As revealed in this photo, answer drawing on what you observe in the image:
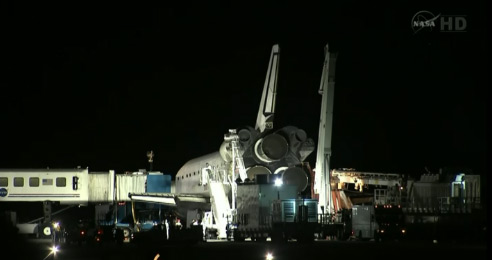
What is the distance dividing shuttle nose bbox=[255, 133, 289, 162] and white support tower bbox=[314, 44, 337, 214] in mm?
3009

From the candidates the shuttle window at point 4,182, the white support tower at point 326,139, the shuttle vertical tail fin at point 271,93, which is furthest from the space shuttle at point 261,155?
the shuttle window at point 4,182

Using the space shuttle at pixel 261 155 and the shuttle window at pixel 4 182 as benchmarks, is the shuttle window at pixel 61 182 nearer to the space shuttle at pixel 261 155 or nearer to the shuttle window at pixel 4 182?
the shuttle window at pixel 4 182

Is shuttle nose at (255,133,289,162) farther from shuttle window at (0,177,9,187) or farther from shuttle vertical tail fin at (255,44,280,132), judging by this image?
shuttle window at (0,177,9,187)

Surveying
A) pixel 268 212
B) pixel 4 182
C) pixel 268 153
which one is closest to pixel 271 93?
pixel 268 153

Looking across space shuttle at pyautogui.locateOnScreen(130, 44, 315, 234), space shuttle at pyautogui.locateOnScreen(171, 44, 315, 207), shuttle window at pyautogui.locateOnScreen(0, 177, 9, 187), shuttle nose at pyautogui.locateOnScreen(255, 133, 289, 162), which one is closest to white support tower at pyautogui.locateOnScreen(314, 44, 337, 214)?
space shuttle at pyautogui.locateOnScreen(130, 44, 315, 234)

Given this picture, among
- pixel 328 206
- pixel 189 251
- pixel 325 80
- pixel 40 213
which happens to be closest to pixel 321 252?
pixel 189 251

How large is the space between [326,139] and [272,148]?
423 cm

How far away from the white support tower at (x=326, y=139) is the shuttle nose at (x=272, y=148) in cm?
301

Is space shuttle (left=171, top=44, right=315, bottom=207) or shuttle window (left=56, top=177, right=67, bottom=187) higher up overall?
space shuttle (left=171, top=44, right=315, bottom=207)

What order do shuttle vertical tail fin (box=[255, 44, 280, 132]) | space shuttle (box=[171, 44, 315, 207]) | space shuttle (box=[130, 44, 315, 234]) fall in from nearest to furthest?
space shuttle (box=[130, 44, 315, 234]) < space shuttle (box=[171, 44, 315, 207]) < shuttle vertical tail fin (box=[255, 44, 280, 132])

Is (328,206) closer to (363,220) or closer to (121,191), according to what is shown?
(363,220)

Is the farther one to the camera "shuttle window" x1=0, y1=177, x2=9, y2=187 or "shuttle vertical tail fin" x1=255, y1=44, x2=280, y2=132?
"shuttle window" x1=0, y1=177, x2=9, y2=187

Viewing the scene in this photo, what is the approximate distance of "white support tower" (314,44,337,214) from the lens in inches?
2191

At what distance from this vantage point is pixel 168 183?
78.9m
